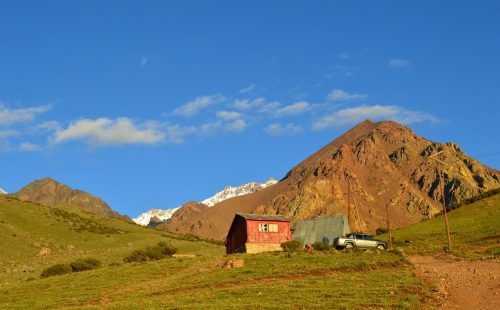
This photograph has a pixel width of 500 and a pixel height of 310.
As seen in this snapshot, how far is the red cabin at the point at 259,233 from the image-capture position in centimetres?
6794

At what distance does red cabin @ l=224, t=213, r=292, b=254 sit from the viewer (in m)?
67.9

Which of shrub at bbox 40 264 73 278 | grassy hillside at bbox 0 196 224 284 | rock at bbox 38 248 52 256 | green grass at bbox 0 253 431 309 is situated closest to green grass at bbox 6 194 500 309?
green grass at bbox 0 253 431 309

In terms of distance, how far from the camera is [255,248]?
67500 millimetres

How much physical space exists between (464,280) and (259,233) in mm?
36892

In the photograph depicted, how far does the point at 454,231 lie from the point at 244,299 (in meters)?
49.7

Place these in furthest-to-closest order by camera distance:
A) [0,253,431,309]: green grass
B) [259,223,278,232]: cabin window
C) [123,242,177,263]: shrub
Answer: [259,223,278,232]: cabin window < [123,242,177,263]: shrub < [0,253,431,309]: green grass

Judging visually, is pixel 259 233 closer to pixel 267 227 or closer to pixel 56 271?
pixel 267 227

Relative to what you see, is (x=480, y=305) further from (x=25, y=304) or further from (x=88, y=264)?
(x=88, y=264)

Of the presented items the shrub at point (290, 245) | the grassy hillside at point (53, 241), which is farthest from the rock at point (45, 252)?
the shrub at point (290, 245)

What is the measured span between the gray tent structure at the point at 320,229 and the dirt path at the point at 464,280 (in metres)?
28.2

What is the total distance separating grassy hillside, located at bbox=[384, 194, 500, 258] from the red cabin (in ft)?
46.3

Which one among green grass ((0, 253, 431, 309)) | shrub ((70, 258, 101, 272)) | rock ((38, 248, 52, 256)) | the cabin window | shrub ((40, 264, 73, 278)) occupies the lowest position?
green grass ((0, 253, 431, 309))

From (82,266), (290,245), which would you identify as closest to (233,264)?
(290,245)

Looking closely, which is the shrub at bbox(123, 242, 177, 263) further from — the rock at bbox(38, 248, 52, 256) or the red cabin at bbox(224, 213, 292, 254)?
the rock at bbox(38, 248, 52, 256)
